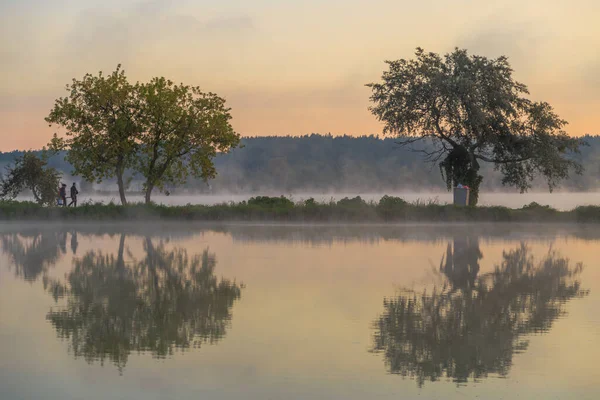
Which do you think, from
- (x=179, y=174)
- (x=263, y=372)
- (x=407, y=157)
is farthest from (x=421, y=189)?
(x=263, y=372)

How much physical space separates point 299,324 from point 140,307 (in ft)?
9.44

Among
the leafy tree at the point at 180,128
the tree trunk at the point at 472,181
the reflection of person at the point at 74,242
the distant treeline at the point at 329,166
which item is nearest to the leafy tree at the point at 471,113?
the tree trunk at the point at 472,181

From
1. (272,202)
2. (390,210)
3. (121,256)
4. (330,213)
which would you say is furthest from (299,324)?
(272,202)

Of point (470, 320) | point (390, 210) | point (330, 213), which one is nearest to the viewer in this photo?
point (470, 320)

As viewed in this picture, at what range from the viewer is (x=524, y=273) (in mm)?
18984

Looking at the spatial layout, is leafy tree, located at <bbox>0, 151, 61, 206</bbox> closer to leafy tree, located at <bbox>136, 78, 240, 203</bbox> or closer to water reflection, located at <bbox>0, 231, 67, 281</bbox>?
leafy tree, located at <bbox>136, 78, 240, 203</bbox>

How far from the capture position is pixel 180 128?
4888 cm

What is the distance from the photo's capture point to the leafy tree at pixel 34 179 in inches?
2228

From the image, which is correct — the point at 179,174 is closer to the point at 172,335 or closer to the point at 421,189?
the point at 172,335

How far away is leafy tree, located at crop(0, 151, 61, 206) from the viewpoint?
5659cm

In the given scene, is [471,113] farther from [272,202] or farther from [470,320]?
[470,320]

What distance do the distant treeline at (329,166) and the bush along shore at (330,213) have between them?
135m

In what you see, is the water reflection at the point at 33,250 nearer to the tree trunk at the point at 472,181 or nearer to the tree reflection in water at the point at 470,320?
the tree reflection in water at the point at 470,320

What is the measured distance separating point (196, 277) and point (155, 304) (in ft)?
12.9
